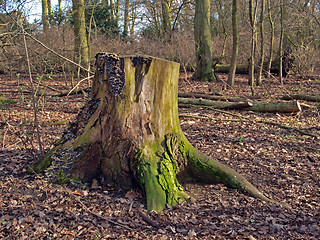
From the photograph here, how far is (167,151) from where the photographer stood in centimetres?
340

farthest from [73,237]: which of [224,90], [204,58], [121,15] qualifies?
[121,15]

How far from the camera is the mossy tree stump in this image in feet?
10.5

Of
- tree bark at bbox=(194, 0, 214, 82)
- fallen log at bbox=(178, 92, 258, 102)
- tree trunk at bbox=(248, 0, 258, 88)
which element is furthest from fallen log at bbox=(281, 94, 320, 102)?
tree bark at bbox=(194, 0, 214, 82)

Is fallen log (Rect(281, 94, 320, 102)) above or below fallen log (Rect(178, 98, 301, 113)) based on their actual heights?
above

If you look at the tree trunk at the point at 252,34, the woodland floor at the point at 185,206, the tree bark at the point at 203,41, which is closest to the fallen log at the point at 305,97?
the tree trunk at the point at 252,34

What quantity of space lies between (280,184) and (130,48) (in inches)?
620

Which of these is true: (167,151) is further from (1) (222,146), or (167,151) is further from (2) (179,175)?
(1) (222,146)

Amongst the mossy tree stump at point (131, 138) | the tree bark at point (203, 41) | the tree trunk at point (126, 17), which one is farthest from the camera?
the tree trunk at point (126, 17)

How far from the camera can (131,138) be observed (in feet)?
10.7

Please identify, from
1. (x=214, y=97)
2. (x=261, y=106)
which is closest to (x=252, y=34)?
(x=214, y=97)

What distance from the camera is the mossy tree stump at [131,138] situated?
321cm

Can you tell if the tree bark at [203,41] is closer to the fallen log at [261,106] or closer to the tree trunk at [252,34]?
the tree trunk at [252,34]

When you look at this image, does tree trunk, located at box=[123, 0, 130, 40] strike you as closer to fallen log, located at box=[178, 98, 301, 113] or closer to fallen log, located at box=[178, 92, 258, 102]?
fallen log, located at box=[178, 92, 258, 102]

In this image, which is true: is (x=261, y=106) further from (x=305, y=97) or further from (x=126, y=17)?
(x=126, y=17)
